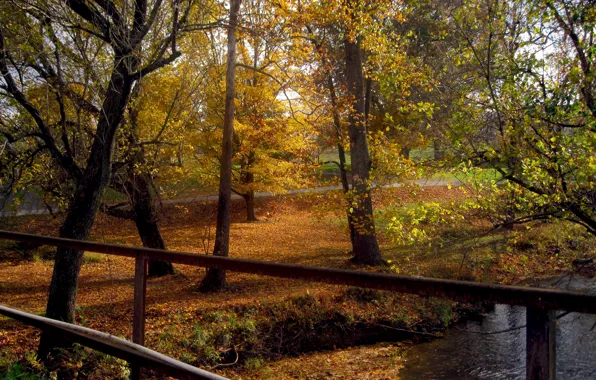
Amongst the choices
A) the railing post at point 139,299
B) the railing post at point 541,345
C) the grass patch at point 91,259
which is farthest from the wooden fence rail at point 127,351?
the grass patch at point 91,259

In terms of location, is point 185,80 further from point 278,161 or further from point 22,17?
point 278,161

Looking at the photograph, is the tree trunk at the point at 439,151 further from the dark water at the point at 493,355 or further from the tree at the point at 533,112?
the dark water at the point at 493,355

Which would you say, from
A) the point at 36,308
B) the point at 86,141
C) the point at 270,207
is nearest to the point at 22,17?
the point at 86,141

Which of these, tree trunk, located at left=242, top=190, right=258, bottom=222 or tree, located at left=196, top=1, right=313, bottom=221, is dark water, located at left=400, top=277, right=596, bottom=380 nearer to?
tree, located at left=196, top=1, right=313, bottom=221

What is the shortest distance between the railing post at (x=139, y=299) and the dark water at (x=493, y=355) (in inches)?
260

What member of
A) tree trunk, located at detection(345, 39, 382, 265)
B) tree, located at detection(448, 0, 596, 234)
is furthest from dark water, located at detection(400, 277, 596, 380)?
tree trunk, located at detection(345, 39, 382, 265)

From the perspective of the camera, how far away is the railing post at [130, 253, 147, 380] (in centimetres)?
348

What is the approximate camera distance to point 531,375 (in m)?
1.97

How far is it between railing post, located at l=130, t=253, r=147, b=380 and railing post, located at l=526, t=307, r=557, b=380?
97.8 inches

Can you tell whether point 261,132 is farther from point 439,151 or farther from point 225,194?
point 439,151

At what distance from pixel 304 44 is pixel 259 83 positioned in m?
5.98

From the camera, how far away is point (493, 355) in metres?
9.93

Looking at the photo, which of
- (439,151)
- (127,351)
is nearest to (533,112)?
(439,151)

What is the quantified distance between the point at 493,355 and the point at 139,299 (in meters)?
8.53
